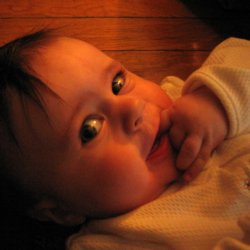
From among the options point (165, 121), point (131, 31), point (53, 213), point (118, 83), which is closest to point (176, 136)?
point (165, 121)

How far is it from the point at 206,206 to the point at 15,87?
A: 365mm

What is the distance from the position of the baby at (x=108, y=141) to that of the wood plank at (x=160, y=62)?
37 centimetres

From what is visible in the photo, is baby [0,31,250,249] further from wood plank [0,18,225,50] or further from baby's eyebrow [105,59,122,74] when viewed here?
wood plank [0,18,225,50]

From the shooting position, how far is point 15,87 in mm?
527

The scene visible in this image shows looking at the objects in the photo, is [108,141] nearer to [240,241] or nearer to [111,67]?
[111,67]

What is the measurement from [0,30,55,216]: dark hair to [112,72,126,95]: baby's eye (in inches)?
5.0

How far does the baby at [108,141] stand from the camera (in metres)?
0.53

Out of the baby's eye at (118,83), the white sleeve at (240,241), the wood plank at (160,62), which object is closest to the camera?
the white sleeve at (240,241)

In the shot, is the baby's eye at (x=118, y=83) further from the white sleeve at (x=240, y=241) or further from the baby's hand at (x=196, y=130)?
the white sleeve at (x=240, y=241)

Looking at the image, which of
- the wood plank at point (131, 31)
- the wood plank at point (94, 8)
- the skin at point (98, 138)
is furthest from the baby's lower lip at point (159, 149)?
the wood plank at point (94, 8)

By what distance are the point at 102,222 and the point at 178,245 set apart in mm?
135

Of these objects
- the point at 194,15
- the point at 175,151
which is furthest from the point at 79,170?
the point at 194,15

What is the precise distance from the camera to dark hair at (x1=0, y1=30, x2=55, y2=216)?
0.52 meters

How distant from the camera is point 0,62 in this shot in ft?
1.82
